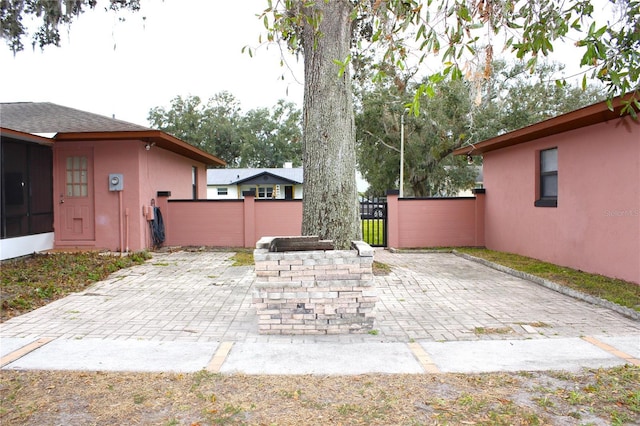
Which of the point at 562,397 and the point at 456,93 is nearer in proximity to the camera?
the point at 562,397

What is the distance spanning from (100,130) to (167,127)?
34.7m

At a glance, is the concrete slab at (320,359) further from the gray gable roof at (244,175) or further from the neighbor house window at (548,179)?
the gray gable roof at (244,175)

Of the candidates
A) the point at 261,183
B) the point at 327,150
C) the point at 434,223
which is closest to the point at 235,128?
the point at 261,183

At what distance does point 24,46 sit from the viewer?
8656 mm

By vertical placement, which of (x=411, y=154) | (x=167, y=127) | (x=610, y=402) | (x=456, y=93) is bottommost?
(x=610, y=402)

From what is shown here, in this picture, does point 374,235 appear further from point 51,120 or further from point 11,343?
point 11,343

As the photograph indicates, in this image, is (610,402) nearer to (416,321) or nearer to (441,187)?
(416,321)

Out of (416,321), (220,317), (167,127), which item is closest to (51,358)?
(220,317)

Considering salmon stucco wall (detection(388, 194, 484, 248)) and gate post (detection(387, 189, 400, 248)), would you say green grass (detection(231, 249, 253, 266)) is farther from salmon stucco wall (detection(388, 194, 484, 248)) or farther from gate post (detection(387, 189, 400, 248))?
salmon stucco wall (detection(388, 194, 484, 248))

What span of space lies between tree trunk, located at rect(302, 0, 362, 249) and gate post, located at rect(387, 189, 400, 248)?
17.6ft

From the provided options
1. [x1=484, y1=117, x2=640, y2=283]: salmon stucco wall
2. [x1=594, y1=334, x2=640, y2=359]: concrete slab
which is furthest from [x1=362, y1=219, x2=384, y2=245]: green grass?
[x1=594, y1=334, x2=640, y2=359]: concrete slab

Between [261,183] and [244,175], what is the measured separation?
2.10m

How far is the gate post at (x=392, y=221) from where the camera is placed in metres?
11.7

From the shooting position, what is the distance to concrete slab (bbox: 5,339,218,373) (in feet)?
11.5
